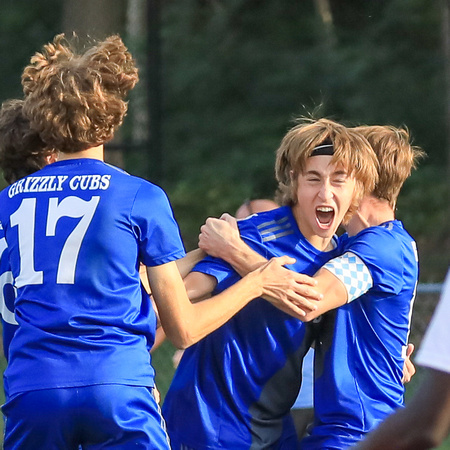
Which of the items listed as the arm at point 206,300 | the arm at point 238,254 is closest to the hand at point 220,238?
the arm at point 238,254

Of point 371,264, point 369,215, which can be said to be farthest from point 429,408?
point 369,215

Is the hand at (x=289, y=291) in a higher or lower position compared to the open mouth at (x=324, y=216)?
lower

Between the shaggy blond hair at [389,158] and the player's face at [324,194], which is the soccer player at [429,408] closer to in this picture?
the player's face at [324,194]

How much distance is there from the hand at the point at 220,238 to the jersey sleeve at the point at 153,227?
20.8 inches

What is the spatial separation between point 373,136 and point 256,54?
14066mm

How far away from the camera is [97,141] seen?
323 centimetres

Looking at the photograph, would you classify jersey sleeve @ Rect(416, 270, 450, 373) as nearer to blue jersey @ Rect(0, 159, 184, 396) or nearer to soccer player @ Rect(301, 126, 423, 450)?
blue jersey @ Rect(0, 159, 184, 396)

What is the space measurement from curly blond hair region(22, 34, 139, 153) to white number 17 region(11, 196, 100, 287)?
0.79 feet

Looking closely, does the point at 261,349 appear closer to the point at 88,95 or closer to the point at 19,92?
the point at 88,95

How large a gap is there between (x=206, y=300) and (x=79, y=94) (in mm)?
831

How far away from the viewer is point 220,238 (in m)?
3.69

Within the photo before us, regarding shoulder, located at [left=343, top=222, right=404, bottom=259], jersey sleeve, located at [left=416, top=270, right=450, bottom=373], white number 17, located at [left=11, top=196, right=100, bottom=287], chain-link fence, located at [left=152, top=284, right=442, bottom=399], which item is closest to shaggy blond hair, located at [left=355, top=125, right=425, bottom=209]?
shoulder, located at [left=343, top=222, right=404, bottom=259]

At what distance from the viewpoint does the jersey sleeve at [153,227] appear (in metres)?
3.08

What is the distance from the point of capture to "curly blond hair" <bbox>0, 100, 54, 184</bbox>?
146 inches
